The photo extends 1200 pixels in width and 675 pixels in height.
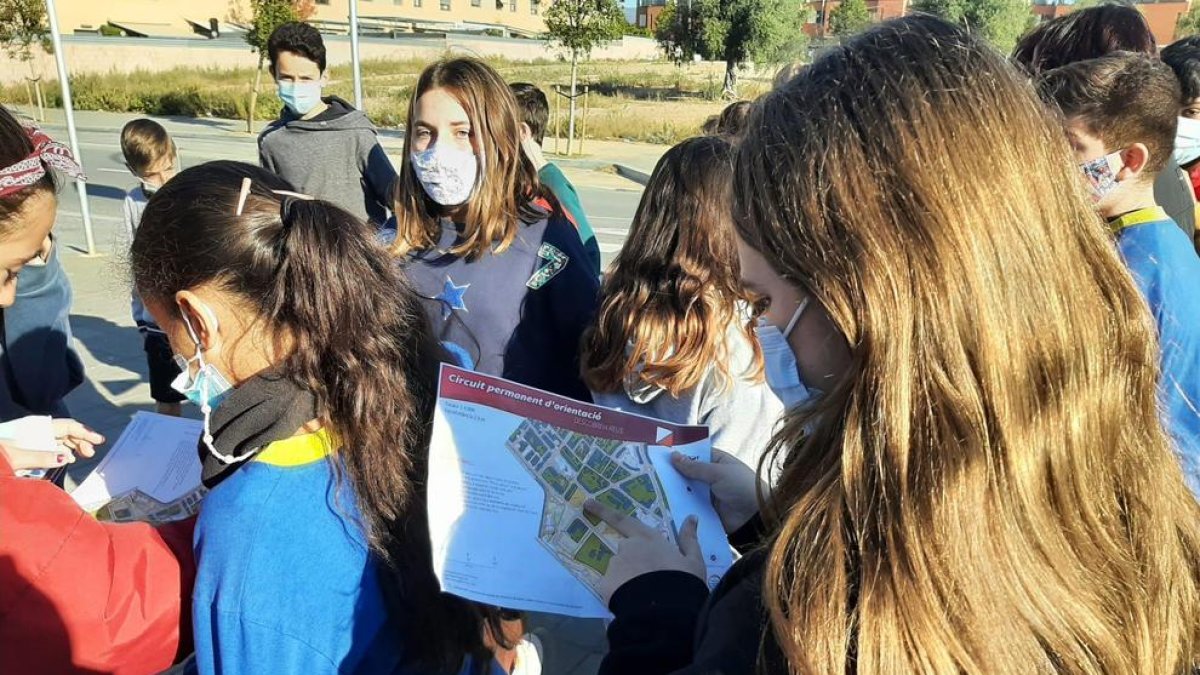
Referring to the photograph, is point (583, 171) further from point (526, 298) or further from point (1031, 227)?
point (1031, 227)

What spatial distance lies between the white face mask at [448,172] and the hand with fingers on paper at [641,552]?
1673 mm

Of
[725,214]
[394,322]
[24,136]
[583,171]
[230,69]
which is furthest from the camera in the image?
[230,69]

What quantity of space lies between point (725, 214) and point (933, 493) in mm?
1404

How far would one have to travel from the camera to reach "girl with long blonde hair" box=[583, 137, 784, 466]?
2010 millimetres

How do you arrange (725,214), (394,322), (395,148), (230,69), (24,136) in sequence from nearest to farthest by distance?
(394,322), (24,136), (725,214), (395,148), (230,69)

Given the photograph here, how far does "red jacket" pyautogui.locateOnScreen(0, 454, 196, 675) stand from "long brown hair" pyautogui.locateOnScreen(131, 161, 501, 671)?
1.20 feet

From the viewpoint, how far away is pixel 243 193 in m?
1.34

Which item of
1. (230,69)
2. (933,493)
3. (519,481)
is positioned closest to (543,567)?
(519,481)

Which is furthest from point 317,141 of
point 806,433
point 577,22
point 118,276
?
point 577,22

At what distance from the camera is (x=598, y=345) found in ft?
7.35

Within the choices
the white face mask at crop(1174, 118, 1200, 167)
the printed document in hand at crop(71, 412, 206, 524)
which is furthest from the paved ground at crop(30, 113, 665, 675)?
the white face mask at crop(1174, 118, 1200, 167)

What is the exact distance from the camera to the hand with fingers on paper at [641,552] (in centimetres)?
120

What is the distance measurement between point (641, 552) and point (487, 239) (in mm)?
1589

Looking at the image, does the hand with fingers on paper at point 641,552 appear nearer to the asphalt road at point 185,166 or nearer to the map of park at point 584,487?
the map of park at point 584,487
